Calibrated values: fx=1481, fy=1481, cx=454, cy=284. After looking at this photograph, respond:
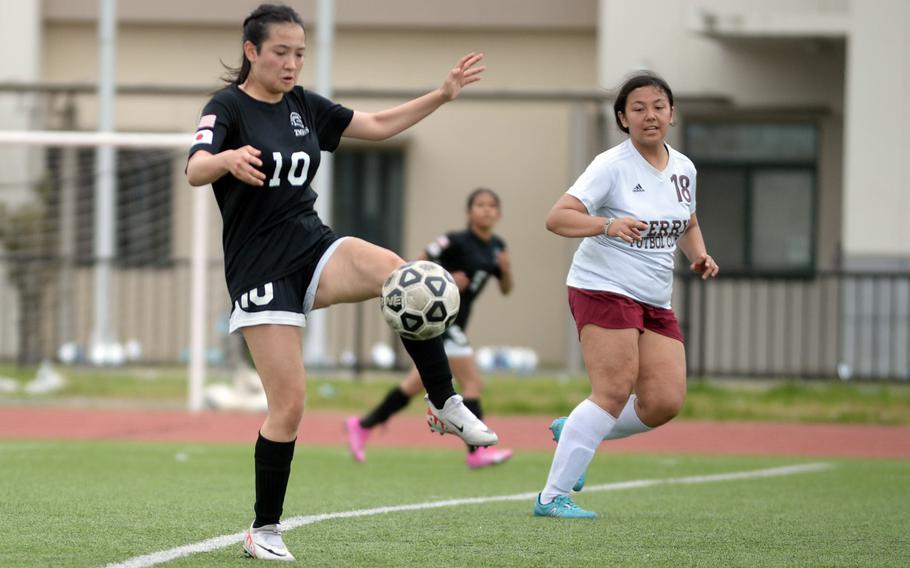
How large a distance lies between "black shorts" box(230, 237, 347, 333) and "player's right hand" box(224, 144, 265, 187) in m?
0.48

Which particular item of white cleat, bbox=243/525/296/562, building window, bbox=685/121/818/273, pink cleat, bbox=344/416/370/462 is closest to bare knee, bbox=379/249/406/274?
white cleat, bbox=243/525/296/562

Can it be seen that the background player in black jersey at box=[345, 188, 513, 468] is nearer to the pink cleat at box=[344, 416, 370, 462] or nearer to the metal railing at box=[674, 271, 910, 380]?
the pink cleat at box=[344, 416, 370, 462]

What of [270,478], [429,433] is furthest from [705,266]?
[429,433]

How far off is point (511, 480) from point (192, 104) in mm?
12811

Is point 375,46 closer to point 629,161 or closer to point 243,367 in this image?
point 243,367

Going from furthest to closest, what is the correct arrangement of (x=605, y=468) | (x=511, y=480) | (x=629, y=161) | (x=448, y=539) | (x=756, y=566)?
(x=605, y=468) → (x=511, y=480) → (x=629, y=161) → (x=448, y=539) → (x=756, y=566)

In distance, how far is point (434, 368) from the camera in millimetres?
5688

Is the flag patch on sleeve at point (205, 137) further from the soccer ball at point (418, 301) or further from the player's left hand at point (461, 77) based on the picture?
the player's left hand at point (461, 77)

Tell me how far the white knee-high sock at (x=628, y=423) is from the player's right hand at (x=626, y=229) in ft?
3.51

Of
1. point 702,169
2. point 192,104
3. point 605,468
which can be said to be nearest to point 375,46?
point 192,104

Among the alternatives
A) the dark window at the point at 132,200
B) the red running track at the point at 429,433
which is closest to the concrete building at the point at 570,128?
the dark window at the point at 132,200

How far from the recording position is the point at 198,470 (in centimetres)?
991

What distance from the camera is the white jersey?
22.5ft

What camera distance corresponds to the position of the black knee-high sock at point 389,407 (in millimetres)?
10711
